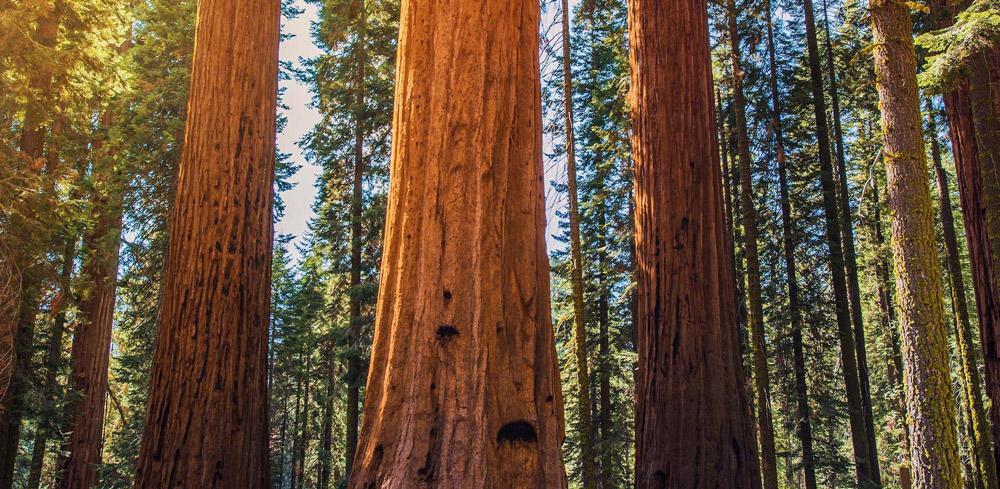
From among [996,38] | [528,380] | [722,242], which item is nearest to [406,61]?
[528,380]

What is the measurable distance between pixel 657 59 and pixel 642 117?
1.83 feet

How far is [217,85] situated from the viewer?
20.9 feet

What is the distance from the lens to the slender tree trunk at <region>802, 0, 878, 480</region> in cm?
1706

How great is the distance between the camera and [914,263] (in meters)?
7.73

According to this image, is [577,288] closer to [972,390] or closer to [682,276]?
[972,390]

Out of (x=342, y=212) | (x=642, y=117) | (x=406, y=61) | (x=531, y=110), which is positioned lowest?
(x=531, y=110)

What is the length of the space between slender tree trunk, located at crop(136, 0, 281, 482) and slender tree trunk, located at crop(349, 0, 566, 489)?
2.88m

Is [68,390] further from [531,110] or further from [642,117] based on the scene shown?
[531,110]

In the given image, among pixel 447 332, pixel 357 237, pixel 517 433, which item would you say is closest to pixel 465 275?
pixel 447 332

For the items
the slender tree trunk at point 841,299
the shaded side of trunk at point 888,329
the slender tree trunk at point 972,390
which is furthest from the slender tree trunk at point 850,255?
the slender tree trunk at point 972,390

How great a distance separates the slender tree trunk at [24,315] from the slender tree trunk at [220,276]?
653cm

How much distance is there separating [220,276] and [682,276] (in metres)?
4.01

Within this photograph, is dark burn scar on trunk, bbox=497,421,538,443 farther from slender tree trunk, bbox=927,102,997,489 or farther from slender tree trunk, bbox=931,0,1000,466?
slender tree trunk, bbox=927,102,997,489

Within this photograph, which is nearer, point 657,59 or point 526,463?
point 526,463
